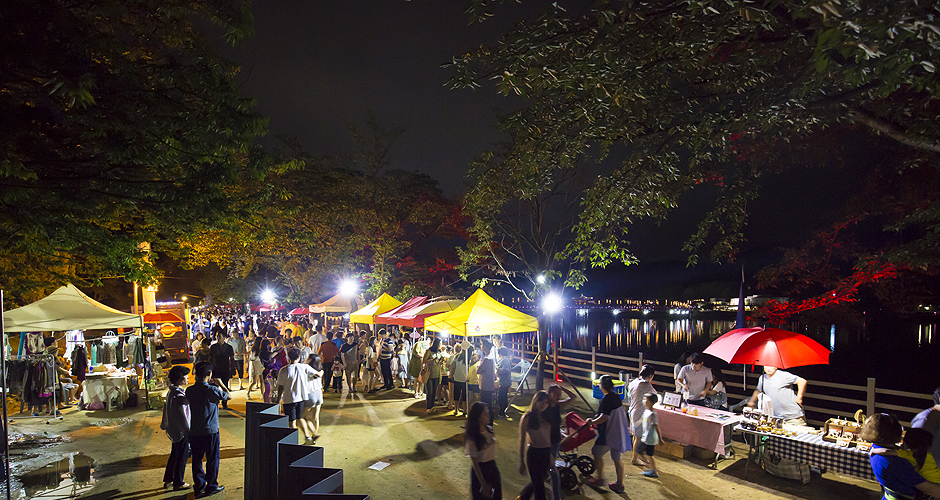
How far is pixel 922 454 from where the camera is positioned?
426 cm

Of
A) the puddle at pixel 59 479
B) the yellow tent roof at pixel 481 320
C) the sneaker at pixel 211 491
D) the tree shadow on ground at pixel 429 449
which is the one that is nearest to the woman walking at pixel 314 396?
the tree shadow on ground at pixel 429 449

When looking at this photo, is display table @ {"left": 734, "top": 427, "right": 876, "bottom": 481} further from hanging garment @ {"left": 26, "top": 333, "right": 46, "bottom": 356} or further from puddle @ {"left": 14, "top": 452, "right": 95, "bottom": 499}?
hanging garment @ {"left": 26, "top": 333, "right": 46, "bottom": 356}

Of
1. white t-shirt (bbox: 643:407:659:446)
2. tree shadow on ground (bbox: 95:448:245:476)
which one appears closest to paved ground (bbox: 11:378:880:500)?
tree shadow on ground (bbox: 95:448:245:476)

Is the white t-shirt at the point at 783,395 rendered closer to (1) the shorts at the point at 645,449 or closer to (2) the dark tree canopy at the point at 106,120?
(1) the shorts at the point at 645,449

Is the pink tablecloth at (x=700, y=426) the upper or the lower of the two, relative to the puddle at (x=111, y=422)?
upper

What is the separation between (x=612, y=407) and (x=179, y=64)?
319 inches

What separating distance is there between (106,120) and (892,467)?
9276 millimetres

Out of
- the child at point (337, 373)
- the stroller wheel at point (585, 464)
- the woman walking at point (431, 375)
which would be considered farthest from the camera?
the child at point (337, 373)

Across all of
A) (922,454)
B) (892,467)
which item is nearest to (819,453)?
(922,454)

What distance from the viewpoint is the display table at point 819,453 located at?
633 centimetres

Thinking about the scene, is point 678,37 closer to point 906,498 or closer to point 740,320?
point 906,498

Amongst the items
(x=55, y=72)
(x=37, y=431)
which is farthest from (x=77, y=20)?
(x=37, y=431)

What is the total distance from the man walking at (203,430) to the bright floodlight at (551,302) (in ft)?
35.7

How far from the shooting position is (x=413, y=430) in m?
10.1
